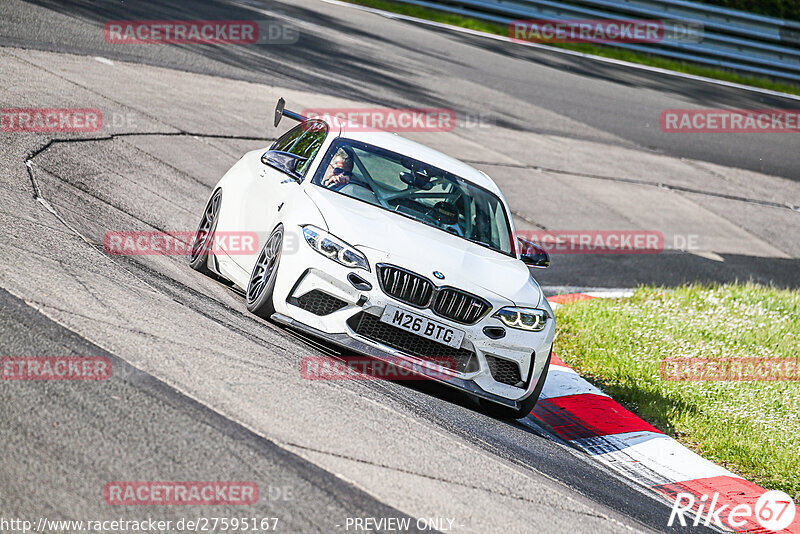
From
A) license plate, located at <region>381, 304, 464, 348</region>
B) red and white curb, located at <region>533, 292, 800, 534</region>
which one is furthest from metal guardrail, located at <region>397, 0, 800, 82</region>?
license plate, located at <region>381, 304, 464, 348</region>

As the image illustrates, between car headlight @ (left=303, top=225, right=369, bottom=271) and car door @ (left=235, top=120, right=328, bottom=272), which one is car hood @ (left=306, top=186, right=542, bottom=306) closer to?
car headlight @ (left=303, top=225, right=369, bottom=271)

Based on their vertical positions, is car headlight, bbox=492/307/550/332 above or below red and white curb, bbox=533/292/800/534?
above

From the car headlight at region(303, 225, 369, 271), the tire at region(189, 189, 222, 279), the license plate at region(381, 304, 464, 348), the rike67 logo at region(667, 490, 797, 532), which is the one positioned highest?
the car headlight at region(303, 225, 369, 271)

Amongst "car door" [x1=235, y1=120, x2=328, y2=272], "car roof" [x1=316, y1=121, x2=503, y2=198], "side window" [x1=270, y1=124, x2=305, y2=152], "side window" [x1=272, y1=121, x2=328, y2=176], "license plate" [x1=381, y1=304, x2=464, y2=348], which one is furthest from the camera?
"side window" [x1=270, y1=124, x2=305, y2=152]

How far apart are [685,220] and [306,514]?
485 inches

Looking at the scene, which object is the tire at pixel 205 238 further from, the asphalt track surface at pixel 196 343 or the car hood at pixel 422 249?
the car hood at pixel 422 249

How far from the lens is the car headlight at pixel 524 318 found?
6.54 metres

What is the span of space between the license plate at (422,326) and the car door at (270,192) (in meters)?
1.19

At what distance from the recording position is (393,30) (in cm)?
2269

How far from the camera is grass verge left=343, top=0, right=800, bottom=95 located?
2556cm

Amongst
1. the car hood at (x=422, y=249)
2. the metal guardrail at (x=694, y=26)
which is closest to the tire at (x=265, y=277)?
the car hood at (x=422, y=249)

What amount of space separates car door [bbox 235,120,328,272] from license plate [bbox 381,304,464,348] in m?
1.19

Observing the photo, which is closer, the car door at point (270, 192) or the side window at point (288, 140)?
the car door at point (270, 192)

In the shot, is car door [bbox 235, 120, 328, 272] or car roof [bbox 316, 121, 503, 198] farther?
car roof [bbox 316, 121, 503, 198]
